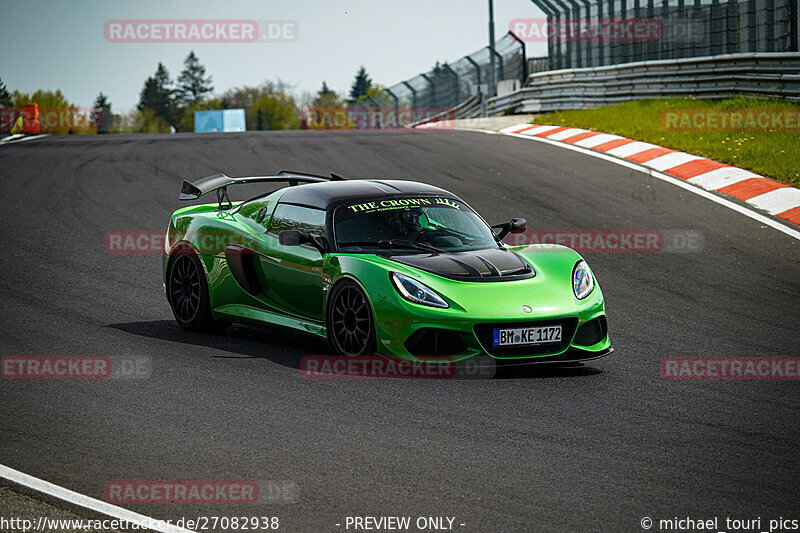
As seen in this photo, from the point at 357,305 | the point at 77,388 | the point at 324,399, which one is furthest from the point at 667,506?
the point at 77,388

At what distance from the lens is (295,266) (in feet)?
25.0

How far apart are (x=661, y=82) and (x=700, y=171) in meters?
7.18

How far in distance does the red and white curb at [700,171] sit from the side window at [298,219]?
21.5 ft

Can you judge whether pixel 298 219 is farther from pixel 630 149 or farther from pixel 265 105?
pixel 265 105

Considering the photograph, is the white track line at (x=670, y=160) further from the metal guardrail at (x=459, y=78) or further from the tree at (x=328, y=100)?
the tree at (x=328, y=100)

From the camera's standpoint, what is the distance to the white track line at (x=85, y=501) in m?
3.96

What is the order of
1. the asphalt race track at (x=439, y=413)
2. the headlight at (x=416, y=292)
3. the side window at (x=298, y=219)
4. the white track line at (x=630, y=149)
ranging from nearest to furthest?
the asphalt race track at (x=439, y=413)
the headlight at (x=416, y=292)
the side window at (x=298, y=219)
the white track line at (x=630, y=149)

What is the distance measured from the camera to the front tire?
6.80 metres

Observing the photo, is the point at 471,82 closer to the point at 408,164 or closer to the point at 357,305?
the point at 408,164

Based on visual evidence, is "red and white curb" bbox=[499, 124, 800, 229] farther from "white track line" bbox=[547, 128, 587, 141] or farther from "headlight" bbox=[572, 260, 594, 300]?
"headlight" bbox=[572, 260, 594, 300]

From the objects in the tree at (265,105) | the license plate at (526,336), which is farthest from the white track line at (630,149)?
the tree at (265,105)

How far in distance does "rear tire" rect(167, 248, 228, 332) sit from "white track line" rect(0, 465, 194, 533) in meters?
3.74

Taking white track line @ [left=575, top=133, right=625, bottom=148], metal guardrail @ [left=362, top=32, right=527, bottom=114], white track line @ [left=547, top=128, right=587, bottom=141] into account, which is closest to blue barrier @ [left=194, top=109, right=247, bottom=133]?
metal guardrail @ [left=362, top=32, right=527, bottom=114]

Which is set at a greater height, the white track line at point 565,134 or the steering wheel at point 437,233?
the steering wheel at point 437,233
